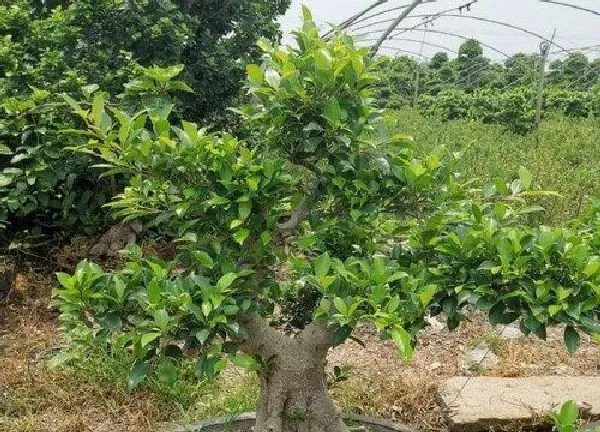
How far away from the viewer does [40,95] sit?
3432mm

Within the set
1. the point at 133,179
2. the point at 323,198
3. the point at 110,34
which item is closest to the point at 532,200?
the point at 110,34

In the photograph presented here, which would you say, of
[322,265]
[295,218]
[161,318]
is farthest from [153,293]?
[295,218]

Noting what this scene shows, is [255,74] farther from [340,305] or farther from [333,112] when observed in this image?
[340,305]

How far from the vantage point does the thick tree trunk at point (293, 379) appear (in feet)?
6.21

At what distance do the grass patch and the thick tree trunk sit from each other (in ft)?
6.63

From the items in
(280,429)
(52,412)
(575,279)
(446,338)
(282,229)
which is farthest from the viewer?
(446,338)

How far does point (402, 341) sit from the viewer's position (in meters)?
1.40

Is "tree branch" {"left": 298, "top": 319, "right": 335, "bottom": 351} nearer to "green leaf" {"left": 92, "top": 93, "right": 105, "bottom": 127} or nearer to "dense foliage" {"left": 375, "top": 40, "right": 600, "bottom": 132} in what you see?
"green leaf" {"left": 92, "top": 93, "right": 105, "bottom": 127}

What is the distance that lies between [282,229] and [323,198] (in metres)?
0.12

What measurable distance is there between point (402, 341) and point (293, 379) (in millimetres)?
621

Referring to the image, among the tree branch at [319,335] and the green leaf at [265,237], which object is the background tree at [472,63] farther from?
the green leaf at [265,237]

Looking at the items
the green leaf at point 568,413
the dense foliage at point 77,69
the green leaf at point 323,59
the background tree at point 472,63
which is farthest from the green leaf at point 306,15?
the background tree at point 472,63

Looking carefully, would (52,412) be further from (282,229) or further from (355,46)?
(355,46)

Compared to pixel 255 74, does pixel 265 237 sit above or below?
below
